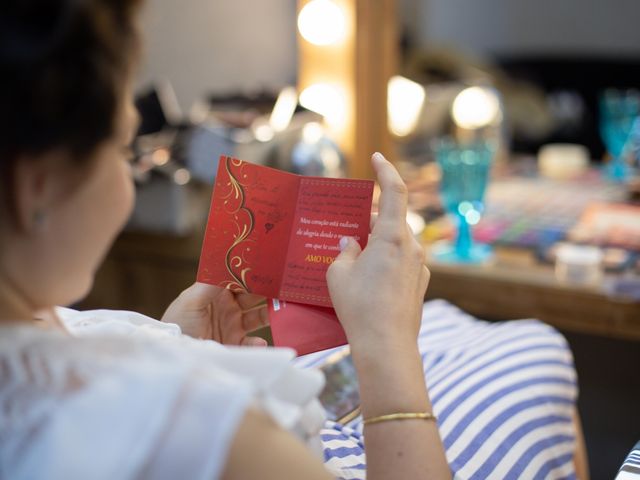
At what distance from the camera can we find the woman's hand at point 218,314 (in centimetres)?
87

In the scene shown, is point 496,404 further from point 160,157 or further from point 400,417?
point 160,157

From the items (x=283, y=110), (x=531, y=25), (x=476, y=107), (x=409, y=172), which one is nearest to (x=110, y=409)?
(x=283, y=110)

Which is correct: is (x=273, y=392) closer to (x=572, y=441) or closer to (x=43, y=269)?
(x=43, y=269)

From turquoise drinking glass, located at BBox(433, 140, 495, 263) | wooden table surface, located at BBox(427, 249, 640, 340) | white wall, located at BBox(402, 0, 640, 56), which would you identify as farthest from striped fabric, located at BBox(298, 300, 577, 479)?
white wall, located at BBox(402, 0, 640, 56)

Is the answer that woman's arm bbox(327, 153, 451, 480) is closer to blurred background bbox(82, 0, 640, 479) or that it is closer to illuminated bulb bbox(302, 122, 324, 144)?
blurred background bbox(82, 0, 640, 479)

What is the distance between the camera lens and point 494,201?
1.97 metres

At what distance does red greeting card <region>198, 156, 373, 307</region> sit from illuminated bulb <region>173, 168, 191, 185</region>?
87 cm

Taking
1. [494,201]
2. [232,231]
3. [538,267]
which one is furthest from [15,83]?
[494,201]

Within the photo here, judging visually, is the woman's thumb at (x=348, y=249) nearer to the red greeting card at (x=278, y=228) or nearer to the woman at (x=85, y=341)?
the red greeting card at (x=278, y=228)

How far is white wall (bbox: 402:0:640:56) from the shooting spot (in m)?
4.21

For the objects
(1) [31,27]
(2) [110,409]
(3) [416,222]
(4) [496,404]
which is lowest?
(4) [496,404]

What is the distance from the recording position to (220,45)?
9.68 ft

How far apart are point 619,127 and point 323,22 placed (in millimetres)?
910

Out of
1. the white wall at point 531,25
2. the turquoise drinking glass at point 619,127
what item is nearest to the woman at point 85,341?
the turquoise drinking glass at point 619,127
